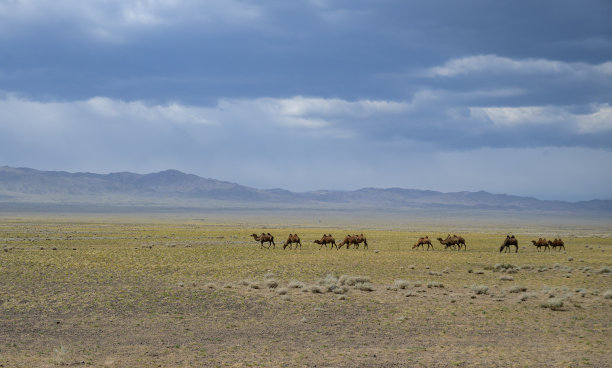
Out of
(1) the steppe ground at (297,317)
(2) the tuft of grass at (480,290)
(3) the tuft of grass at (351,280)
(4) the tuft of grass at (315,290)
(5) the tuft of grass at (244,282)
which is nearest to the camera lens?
(1) the steppe ground at (297,317)

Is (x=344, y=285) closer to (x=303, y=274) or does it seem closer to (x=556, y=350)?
(x=303, y=274)

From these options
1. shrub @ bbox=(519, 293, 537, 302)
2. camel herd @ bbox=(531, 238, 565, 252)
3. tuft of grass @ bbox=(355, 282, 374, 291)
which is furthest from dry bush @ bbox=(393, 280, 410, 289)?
camel herd @ bbox=(531, 238, 565, 252)

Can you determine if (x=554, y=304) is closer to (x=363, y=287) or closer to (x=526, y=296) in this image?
(x=526, y=296)

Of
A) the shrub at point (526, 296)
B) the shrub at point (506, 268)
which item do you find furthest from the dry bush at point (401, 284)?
the shrub at point (506, 268)

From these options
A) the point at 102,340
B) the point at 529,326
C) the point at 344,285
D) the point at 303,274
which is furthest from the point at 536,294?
the point at 102,340

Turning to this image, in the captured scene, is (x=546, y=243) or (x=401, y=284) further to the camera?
(x=546, y=243)

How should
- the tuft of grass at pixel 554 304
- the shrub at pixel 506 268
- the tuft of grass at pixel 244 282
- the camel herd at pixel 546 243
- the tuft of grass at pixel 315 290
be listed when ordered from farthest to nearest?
the camel herd at pixel 546 243, the shrub at pixel 506 268, the tuft of grass at pixel 244 282, the tuft of grass at pixel 315 290, the tuft of grass at pixel 554 304

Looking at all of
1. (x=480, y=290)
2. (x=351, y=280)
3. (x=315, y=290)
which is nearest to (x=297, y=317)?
(x=315, y=290)

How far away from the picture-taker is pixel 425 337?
14891mm

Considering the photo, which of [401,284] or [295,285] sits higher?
[401,284]

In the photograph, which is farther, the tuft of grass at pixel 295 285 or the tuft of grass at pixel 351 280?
the tuft of grass at pixel 351 280

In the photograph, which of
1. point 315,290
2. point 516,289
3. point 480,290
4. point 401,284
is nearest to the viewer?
point 315,290

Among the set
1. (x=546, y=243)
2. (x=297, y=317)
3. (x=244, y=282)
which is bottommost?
(x=297, y=317)

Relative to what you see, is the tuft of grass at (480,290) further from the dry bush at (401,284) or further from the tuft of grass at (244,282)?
the tuft of grass at (244,282)
